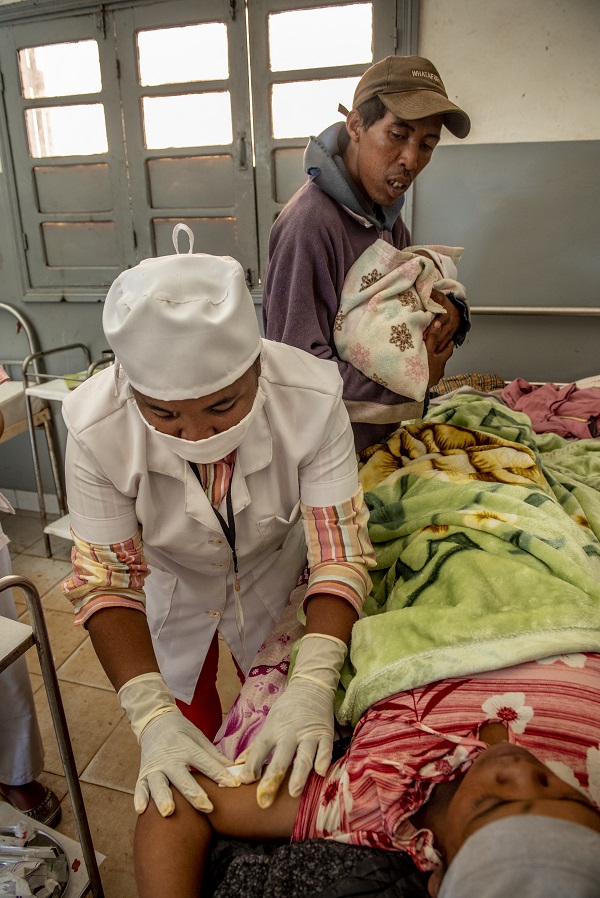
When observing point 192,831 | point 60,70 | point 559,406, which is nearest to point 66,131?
point 60,70

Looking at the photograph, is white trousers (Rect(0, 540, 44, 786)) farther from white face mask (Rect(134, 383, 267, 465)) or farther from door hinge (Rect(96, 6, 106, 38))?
door hinge (Rect(96, 6, 106, 38))

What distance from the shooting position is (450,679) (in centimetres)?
96

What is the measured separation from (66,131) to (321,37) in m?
1.41

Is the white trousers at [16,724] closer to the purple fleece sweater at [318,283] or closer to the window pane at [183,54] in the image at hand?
the purple fleece sweater at [318,283]

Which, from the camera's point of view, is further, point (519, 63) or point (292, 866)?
point (519, 63)

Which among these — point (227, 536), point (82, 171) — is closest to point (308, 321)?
point (227, 536)

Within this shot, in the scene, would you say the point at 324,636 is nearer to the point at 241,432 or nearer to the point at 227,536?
the point at 227,536

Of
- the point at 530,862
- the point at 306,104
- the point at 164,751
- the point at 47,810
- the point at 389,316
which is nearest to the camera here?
the point at 530,862

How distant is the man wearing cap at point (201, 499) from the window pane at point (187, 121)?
2.13m

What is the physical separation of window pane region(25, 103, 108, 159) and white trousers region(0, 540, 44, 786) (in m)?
2.34

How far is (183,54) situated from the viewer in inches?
110

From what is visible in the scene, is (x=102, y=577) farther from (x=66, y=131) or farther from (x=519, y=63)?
(x=66, y=131)

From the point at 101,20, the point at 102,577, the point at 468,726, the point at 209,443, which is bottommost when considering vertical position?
the point at 468,726

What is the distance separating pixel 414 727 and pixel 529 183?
2351mm
